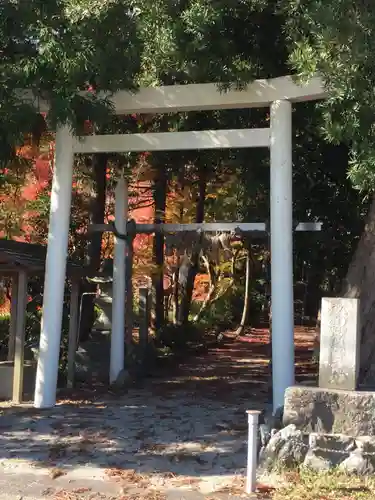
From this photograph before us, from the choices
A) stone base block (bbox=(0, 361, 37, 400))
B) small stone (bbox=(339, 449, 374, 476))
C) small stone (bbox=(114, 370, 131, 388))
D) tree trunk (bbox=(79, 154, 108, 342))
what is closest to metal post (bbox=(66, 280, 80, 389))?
stone base block (bbox=(0, 361, 37, 400))

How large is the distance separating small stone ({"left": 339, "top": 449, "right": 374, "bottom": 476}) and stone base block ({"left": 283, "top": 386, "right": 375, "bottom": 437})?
8.6 inches

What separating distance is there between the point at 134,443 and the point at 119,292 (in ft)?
14.9

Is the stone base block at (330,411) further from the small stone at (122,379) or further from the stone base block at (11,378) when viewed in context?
the small stone at (122,379)

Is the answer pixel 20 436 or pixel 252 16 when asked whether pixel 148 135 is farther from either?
pixel 20 436

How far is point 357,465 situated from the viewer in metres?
6.11

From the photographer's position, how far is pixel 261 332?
23.2m

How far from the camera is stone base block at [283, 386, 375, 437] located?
20.6 feet

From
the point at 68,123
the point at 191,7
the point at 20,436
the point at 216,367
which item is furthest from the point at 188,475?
the point at 216,367

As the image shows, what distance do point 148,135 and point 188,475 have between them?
496 cm

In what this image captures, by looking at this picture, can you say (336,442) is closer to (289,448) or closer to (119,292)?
(289,448)

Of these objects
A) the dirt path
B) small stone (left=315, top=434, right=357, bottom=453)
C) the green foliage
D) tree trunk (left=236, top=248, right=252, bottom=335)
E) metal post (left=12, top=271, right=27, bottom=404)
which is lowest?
the dirt path

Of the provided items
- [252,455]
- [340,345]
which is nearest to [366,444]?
[340,345]

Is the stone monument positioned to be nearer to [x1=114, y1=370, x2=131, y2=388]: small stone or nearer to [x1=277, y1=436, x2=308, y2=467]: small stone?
[x1=277, y1=436, x2=308, y2=467]: small stone

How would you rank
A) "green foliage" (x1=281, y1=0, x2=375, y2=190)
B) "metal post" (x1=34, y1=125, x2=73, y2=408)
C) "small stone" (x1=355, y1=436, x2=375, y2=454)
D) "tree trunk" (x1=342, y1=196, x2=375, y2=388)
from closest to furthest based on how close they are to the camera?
"small stone" (x1=355, y1=436, x2=375, y2=454), "green foliage" (x1=281, y1=0, x2=375, y2=190), "tree trunk" (x1=342, y1=196, x2=375, y2=388), "metal post" (x1=34, y1=125, x2=73, y2=408)
